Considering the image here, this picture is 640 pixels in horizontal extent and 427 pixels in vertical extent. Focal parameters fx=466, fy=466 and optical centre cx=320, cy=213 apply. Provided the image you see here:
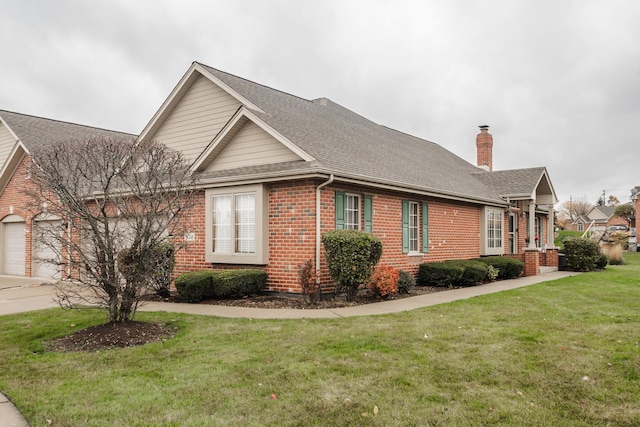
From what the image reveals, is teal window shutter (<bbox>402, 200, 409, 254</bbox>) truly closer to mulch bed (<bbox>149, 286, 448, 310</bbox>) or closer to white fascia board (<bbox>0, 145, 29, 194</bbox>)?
mulch bed (<bbox>149, 286, 448, 310</bbox>)

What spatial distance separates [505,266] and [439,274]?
4255 mm

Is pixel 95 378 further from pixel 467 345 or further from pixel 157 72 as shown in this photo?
pixel 157 72

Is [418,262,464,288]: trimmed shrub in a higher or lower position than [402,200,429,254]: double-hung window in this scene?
lower

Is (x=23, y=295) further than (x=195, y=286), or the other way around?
(x=23, y=295)

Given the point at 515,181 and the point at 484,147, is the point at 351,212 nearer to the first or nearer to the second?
the point at 515,181

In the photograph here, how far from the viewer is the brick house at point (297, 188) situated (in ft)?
36.4

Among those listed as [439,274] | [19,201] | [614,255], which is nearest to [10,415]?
[439,274]

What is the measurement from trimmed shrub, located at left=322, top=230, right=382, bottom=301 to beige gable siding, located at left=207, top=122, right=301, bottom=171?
7.91 feet

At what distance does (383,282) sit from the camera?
36.1 ft

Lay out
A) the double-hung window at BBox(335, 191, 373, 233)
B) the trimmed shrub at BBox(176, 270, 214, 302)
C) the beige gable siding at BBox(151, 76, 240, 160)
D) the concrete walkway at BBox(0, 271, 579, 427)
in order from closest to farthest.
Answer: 1. the concrete walkway at BBox(0, 271, 579, 427)
2. the trimmed shrub at BBox(176, 270, 214, 302)
3. the double-hung window at BBox(335, 191, 373, 233)
4. the beige gable siding at BBox(151, 76, 240, 160)

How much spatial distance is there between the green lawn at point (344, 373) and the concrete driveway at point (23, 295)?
2.26 metres

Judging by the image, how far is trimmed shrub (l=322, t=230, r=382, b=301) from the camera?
1022 cm

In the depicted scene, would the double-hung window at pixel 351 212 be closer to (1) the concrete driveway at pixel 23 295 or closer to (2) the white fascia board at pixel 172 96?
(1) the concrete driveway at pixel 23 295

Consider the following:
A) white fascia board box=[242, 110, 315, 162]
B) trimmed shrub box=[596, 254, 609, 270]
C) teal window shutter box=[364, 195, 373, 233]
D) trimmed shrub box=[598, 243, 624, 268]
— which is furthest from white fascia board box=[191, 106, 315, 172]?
trimmed shrub box=[598, 243, 624, 268]
